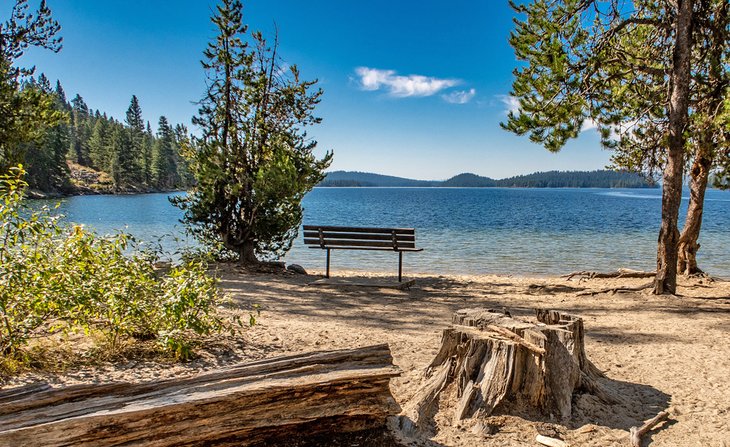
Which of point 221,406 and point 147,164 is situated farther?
point 147,164

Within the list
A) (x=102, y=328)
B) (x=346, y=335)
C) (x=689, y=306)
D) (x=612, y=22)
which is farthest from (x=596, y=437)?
(x=612, y=22)

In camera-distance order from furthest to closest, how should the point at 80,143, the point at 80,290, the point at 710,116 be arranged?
the point at 80,143 < the point at 710,116 < the point at 80,290

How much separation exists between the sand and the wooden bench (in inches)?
35.1

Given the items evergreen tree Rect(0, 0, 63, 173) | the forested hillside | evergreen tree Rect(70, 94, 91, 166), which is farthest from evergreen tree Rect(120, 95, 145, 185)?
evergreen tree Rect(0, 0, 63, 173)

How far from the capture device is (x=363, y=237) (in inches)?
449

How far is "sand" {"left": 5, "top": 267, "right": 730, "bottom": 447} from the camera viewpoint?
361 centimetres

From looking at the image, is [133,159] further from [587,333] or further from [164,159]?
[587,333]

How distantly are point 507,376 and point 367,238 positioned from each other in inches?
304

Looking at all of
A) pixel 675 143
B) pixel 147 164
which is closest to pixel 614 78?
pixel 675 143

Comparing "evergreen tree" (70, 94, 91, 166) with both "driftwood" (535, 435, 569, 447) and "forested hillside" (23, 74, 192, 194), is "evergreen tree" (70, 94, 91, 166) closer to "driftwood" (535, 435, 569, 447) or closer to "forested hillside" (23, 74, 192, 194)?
"forested hillside" (23, 74, 192, 194)

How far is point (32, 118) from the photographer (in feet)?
39.5

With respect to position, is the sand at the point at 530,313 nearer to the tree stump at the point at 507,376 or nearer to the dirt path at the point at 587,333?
→ the dirt path at the point at 587,333

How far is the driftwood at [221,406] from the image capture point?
2609 millimetres

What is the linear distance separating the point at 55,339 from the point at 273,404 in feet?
11.9
